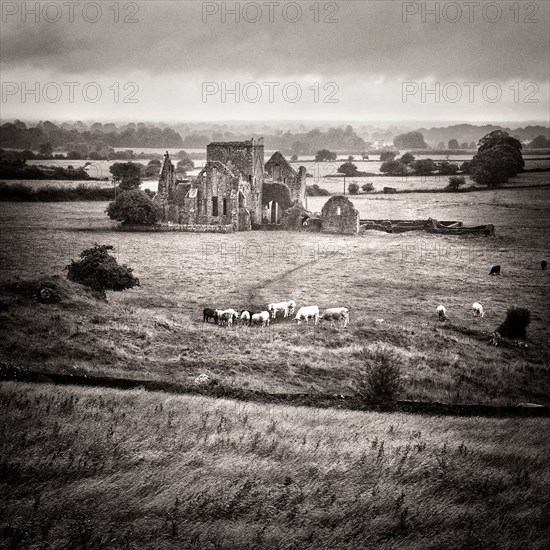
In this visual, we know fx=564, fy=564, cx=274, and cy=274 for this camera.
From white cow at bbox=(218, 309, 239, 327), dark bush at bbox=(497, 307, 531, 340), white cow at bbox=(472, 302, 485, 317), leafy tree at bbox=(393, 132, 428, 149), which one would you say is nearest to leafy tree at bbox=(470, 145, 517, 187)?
leafy tree at bbox=(393, 132, 428, 149)

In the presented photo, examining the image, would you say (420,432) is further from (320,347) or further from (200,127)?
(200,127)

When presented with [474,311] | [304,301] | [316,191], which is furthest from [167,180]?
[474,311]

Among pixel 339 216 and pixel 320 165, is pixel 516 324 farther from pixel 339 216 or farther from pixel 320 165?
pixel 320 165

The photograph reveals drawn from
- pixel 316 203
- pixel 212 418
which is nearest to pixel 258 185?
pixel 316 203

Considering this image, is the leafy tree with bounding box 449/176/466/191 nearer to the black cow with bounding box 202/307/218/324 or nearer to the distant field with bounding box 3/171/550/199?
the distant field with bounding box 3/171/550/199

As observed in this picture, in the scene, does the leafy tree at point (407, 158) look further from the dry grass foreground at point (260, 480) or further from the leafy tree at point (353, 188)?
the dry grass foreground at point (260, 480)
